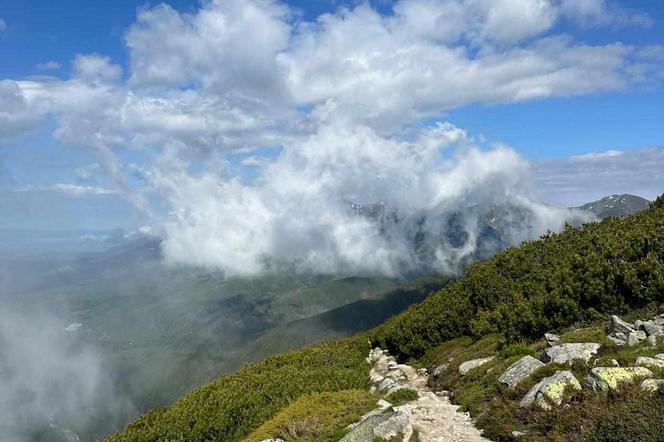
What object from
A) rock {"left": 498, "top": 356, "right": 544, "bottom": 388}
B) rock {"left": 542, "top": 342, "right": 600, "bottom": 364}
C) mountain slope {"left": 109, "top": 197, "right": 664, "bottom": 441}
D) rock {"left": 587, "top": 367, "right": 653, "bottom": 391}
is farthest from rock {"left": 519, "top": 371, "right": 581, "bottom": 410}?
mountain slope {"left": 109, "top": 197, "right": 664, "bottom": 441}

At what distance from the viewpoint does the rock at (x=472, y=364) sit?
1983cm

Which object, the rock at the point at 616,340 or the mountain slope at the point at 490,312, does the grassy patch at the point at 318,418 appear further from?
the rock at the point at 616,340

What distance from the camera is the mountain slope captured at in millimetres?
21844

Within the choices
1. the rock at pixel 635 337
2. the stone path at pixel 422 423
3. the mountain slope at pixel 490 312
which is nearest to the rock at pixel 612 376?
the rock at pixel 635 337

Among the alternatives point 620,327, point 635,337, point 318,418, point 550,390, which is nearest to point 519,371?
point 550,390

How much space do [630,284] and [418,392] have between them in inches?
435

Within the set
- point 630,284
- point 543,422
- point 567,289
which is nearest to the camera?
point 543,422

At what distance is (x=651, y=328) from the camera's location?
1692cm

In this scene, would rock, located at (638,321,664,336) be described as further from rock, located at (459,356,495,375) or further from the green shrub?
the green shrub

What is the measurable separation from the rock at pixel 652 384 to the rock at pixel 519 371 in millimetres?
3660

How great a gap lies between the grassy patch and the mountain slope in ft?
10.00

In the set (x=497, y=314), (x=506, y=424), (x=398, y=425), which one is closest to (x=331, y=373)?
(x=497, y=314)

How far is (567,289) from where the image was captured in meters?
23.0

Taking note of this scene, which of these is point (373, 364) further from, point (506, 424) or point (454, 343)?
point (506, 424)
